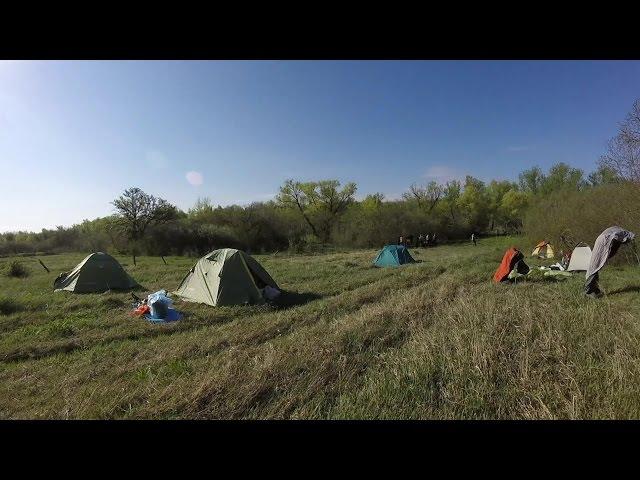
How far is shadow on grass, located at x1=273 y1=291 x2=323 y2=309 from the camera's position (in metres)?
9.09

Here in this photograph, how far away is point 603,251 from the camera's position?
307 inches

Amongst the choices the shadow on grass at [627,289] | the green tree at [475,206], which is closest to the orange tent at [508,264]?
the shadow on grass at [627,289]

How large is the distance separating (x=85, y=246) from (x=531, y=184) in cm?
5468

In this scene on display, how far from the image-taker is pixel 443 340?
457cm

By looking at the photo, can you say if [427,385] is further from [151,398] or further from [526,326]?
[151,398]

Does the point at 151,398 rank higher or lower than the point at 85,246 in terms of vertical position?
lower

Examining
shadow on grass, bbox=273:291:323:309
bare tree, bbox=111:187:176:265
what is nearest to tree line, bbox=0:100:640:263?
bare tree, bbox=111:187:176:265

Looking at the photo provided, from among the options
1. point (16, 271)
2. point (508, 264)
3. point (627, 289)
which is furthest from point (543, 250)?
point (16, 271)

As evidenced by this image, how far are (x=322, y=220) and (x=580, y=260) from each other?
3121 cm

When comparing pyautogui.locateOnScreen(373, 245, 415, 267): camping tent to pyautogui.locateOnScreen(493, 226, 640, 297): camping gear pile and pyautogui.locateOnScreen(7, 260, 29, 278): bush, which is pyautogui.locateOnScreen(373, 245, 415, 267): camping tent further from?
pyautogui.locateOnScreen(7, 260, 29, 278): bush

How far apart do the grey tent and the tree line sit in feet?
34.5
